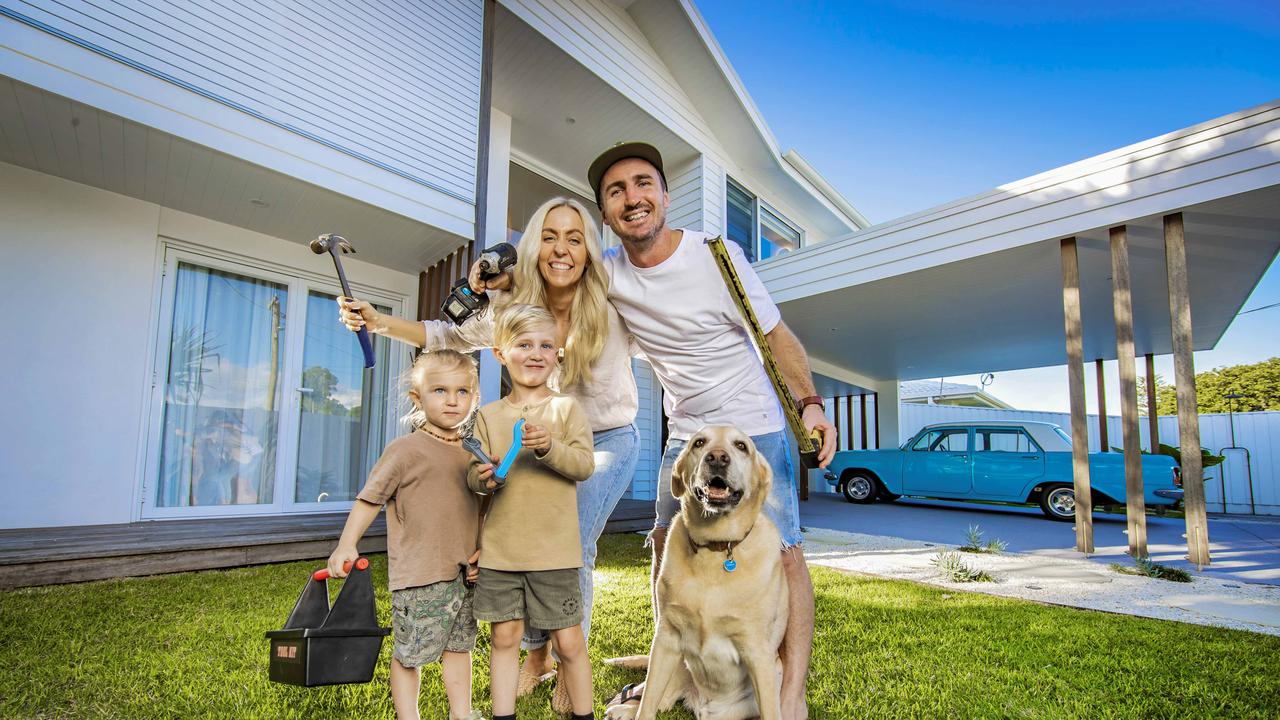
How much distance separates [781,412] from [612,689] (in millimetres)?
1324

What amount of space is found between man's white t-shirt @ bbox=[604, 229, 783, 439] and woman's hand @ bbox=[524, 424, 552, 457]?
71 centimetres

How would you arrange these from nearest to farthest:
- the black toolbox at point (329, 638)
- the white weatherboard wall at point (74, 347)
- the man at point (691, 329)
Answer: the black toolbox at point (329, 638)
the man at point (691, 329)
the white weatherboard wall at point (74, 347)

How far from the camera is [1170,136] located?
5344 millimetres

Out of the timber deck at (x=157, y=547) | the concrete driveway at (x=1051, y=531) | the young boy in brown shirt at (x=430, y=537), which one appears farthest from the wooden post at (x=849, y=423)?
the young boy in brown shirt at (x=430, y=537)

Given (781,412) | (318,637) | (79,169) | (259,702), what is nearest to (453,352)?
(318,637)

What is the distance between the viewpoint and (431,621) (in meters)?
1.81

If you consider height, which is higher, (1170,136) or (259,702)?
(1170,136)

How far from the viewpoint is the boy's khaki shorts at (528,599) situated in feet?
5.83

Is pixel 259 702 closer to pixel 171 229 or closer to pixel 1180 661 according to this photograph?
pixel 1180 661

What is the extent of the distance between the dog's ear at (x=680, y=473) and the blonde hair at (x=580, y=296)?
506mm

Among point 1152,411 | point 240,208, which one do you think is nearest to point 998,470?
point 1152,411

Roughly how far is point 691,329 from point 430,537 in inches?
45.2

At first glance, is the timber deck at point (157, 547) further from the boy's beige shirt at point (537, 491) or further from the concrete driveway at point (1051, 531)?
the concrete driveway at point (1051, 531)

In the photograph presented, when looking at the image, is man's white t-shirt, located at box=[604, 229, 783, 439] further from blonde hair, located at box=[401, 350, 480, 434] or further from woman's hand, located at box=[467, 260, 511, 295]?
blonde hair, located at box=[401, 350, 480, 434]
